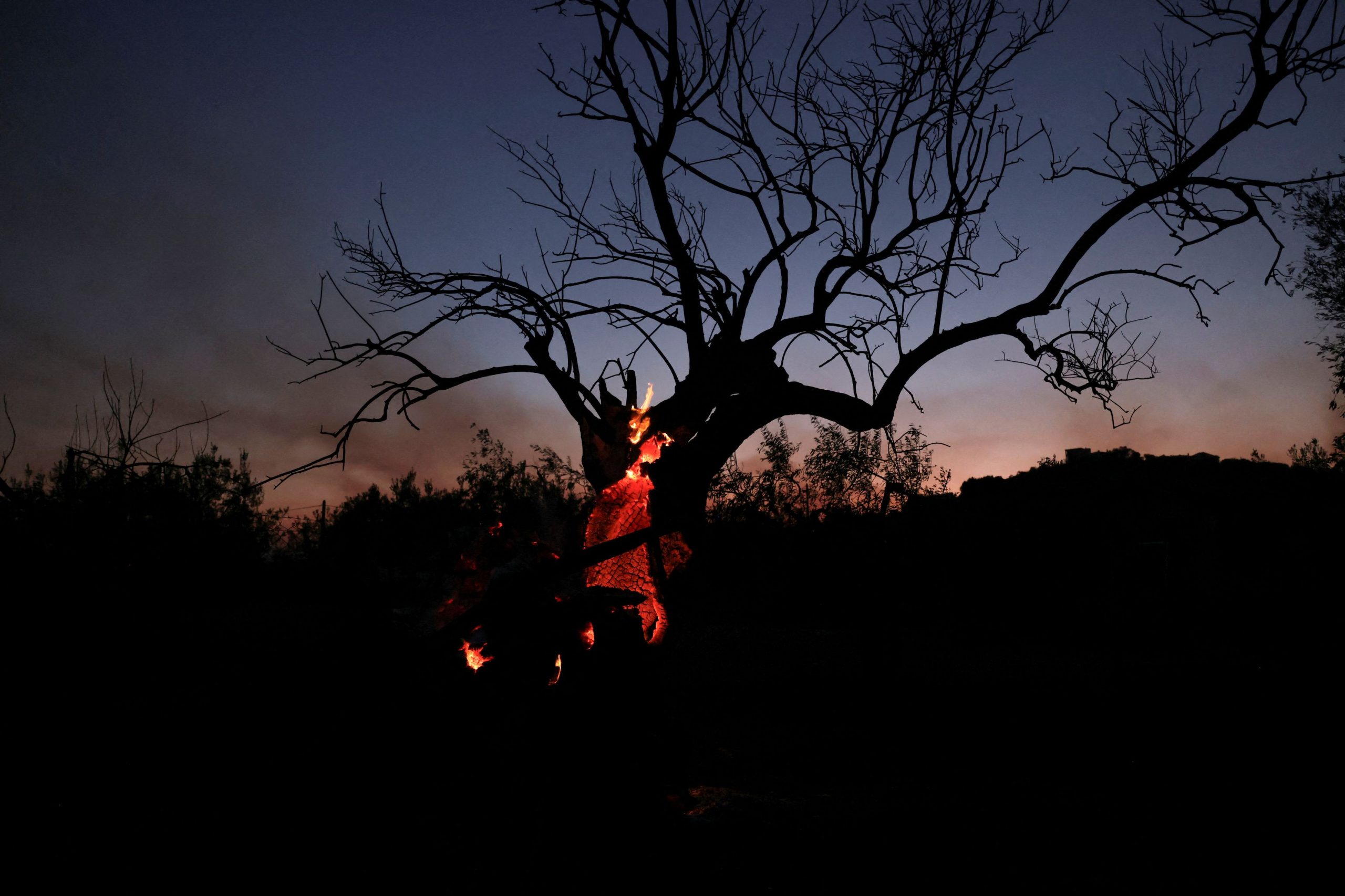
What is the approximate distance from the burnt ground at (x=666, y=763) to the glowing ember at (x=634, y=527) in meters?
0.29

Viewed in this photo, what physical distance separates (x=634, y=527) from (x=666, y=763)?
1.28m

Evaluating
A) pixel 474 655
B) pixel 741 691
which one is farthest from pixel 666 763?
pixel 741 691

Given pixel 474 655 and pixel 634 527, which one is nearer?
pixel 474 655

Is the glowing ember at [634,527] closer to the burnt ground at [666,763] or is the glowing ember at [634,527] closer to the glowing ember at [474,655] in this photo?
the burnt ground at [666,763]

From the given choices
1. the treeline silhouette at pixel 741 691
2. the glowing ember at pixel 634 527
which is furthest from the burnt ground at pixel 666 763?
the glowing ember at pixel 634 527

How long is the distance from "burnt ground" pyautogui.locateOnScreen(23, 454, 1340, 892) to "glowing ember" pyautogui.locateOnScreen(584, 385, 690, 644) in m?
0.29

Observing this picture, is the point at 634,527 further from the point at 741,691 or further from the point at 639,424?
the point at 741,691

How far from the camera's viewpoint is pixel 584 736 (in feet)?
12.0

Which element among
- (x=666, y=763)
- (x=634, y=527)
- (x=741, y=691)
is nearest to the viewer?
(x=666, y=763)

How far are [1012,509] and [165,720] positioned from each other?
17778mm

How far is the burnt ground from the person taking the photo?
138 inches

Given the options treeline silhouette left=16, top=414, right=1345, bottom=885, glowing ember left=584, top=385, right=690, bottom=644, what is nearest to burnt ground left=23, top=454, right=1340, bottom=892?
treeline silhouette left=16, top=414, right=1345, bottom=885

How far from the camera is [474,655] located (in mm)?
3633

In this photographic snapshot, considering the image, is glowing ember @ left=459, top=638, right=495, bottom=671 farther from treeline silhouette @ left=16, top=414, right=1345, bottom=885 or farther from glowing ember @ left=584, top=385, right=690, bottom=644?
glowing ember @ left=584, top=385, right=690, bottom=644
